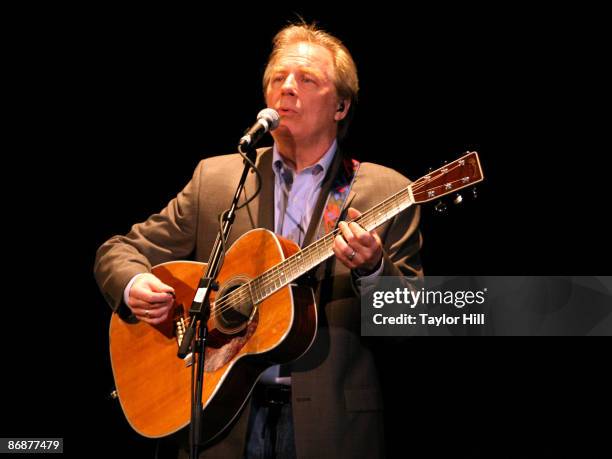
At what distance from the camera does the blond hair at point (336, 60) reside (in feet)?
10.0

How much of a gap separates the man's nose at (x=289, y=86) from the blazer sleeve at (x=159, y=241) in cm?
49

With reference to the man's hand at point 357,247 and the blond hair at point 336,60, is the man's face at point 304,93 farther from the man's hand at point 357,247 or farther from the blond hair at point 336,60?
the man's hand at point 357,247

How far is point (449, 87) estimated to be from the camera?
3486 millimetres

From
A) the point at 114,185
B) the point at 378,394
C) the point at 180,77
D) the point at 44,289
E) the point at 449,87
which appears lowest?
the point at 378,394

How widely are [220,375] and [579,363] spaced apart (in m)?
1.77

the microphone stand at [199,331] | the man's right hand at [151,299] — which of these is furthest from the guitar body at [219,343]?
the microphone stand at [199,331]

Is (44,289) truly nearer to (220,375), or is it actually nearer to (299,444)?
(220,375)

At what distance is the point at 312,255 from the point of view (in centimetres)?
250

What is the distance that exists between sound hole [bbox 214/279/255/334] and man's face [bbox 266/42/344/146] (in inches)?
28.4

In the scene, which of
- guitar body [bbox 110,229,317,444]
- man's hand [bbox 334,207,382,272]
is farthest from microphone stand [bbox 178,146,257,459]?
man's hand [bbox 334,207,382,272]

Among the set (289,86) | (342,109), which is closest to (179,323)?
(289,86)

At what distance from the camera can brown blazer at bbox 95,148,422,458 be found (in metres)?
2.49

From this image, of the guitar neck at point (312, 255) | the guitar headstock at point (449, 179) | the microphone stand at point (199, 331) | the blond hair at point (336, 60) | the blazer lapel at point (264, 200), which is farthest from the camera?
the blond hair at point (336, 60)

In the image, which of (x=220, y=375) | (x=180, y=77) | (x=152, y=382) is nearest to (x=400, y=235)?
(x=220, y=375)
